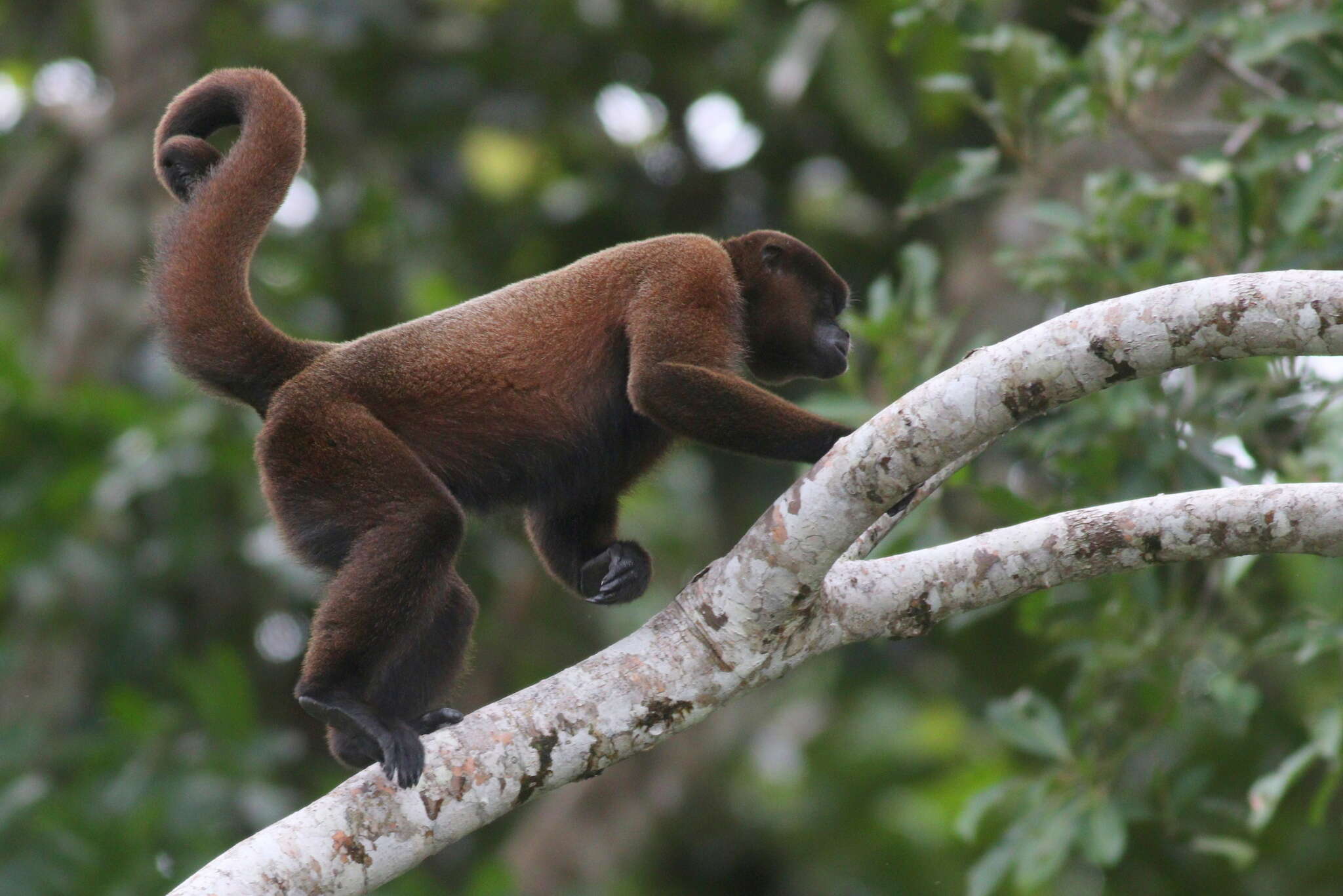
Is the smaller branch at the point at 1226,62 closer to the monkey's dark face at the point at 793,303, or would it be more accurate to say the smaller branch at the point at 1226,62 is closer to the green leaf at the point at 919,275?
the green leaf at the point at 919,275

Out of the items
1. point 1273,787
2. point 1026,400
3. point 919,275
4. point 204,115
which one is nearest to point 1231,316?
point 1026,400

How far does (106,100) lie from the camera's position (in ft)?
37.0

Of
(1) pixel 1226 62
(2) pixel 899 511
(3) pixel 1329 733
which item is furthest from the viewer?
(1) pixel 1226 62

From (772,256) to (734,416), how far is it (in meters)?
1.12

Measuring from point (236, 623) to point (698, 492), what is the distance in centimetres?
326

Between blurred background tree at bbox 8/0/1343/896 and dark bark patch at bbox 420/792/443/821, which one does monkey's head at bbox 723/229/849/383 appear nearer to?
blurred background tree at bbox 8/0/1343/896

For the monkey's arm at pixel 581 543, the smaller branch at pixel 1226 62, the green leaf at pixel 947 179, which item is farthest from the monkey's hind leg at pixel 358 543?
the smaller branch at pixel 1226 62

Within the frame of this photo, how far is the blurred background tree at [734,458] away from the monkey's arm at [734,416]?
1401 millimetres

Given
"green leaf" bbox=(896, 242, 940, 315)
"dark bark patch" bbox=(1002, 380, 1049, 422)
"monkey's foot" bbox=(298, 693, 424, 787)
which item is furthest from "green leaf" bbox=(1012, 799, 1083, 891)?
"monkey's foot" bbox=(298, 693, 424, 787)

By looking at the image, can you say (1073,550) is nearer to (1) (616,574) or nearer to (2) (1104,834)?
(1) (616,574)

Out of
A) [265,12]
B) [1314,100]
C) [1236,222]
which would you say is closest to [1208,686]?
[1236,222]

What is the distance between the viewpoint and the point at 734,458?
32.4 ft

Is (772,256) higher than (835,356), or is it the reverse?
(772,256)

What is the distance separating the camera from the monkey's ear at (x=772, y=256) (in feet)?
16.1
